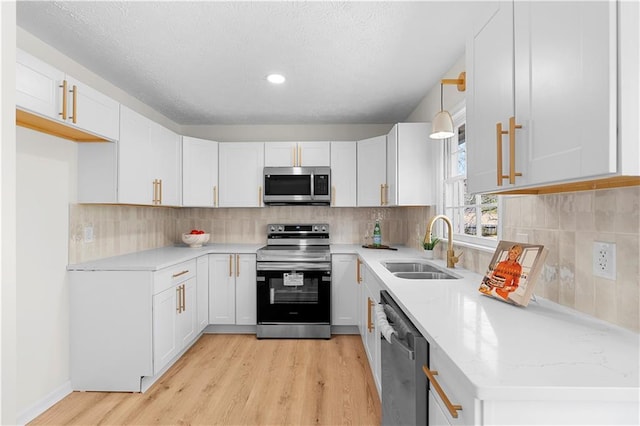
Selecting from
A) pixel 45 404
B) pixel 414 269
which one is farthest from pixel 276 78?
pixel 45 404

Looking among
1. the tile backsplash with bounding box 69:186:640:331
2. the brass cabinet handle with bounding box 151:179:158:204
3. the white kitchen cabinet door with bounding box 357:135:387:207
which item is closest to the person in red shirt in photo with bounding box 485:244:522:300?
the tile backsplash with bounding box 69:186:640:331

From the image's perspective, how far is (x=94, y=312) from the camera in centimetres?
244

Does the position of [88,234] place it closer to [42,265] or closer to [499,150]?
[42,265]

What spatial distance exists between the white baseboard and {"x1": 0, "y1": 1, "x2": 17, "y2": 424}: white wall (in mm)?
1899

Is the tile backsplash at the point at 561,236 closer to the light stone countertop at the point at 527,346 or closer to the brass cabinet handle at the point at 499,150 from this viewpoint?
the light stone countertop at the point at 527,346

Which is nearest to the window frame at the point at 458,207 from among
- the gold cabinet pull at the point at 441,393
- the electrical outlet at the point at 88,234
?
the gold cabinet pull at the point at 441,393

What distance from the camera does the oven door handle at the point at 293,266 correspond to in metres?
3.43

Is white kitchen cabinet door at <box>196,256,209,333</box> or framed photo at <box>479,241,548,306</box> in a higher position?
framed photo at <box>479,241,548,306</box>

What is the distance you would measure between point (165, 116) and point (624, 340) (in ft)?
13.6

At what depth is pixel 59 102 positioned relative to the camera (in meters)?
1.99

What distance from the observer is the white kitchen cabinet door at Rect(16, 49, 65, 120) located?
1737 millimetres

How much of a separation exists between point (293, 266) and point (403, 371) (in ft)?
7.24

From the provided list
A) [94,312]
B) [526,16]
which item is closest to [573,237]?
[526,16]

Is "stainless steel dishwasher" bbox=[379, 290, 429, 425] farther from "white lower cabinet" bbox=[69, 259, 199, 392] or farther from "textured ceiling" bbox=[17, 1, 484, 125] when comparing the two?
"white lower cabinet" bbox=[69, 259, 199, 392]
